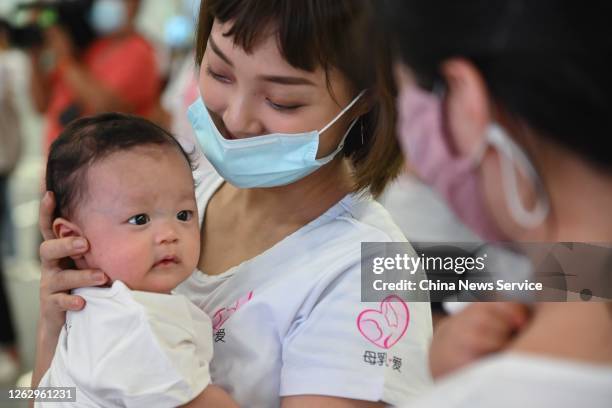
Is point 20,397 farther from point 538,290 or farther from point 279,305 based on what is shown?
point 538,290

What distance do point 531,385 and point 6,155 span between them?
3757mm

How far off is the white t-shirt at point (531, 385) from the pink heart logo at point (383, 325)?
0.49 m

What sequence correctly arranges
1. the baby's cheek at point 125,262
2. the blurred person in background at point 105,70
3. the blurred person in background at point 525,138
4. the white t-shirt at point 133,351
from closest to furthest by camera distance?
the blurred person in background at point 525,138 → the white t-shirt at point 133,351 → the baby's cheek at point 125,262 → the blurred person in background at point 105,70

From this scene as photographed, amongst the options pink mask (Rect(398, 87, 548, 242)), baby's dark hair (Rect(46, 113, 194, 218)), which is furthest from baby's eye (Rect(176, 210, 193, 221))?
pink mask (Rect(398, 87, 548, 242))

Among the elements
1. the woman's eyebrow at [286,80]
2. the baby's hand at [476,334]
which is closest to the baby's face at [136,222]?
the woman's eyebrow at [286,80]

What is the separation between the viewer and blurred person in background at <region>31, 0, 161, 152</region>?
11.1 ft

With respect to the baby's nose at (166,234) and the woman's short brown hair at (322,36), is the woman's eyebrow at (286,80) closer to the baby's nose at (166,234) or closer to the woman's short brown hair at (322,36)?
the woman's short brown hair at (322,36)

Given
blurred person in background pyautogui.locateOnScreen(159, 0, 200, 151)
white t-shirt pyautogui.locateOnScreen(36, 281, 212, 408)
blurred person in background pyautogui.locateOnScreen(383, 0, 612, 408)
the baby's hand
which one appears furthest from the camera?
blurred person in background pyautogui.locateOnScreen(159, 0, 200, 151)

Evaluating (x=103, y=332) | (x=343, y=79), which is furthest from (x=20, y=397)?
(x=343, y=79)

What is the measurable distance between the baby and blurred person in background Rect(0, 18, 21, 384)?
2261 mm

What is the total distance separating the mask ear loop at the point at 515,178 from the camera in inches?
30.6

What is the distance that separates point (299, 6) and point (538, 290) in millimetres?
579

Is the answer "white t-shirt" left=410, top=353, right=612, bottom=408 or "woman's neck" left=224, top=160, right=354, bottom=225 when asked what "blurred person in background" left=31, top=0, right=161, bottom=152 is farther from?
"white t-shirt" left=410, top=353, right=612, bottom=408

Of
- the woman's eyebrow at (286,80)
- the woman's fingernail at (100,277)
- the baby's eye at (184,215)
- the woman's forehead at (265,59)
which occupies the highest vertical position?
the woman's forehead at (265,59)
